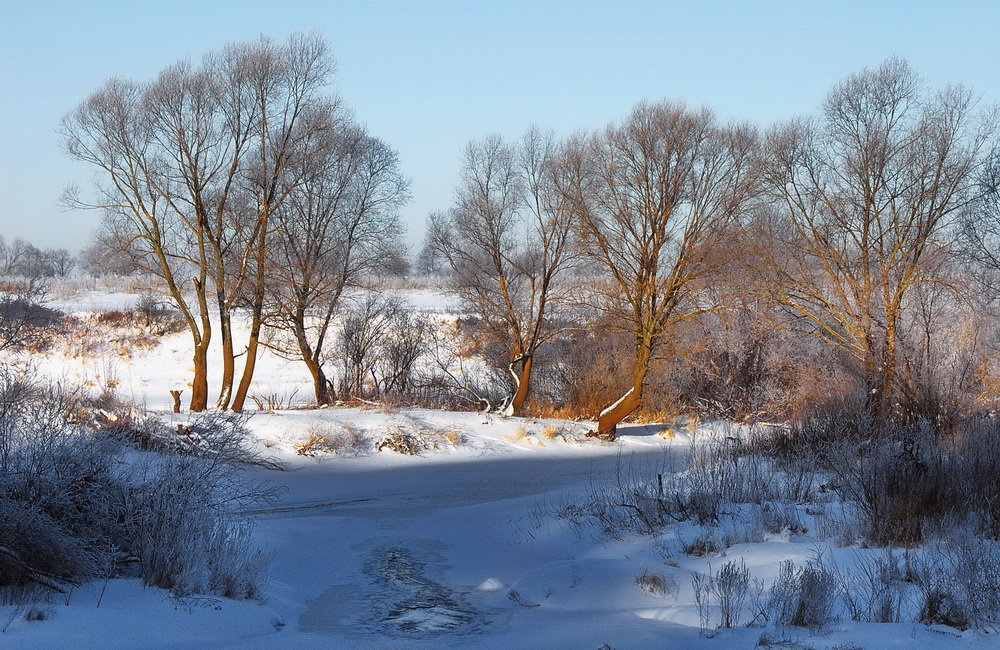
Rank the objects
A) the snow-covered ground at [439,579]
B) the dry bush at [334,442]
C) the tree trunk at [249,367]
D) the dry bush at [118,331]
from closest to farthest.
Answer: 1. the snow-covered ground at [439,579]
2. the dry bush at [334,442]
3. the tree trunk at [249,367]
4. the dry bush at [118,331]

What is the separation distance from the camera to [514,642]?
6797 millimetres

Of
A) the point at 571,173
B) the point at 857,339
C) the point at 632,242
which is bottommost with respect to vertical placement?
the point at 857,339

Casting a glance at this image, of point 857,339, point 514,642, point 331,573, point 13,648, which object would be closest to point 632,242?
point 857,339

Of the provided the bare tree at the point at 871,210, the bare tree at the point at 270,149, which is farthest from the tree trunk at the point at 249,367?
the bare tree at the point at 871,210

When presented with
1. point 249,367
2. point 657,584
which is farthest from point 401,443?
point 657,584

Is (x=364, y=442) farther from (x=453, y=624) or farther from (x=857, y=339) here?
(x=857, y=339)

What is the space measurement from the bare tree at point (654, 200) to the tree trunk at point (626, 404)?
3 centimetres

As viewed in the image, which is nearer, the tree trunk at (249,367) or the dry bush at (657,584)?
the dry bush at (657,584)

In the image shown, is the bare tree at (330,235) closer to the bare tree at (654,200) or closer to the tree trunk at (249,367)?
the tree trunk at (249,367)

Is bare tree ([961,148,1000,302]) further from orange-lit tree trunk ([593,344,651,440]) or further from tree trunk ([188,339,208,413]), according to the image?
tree trunk ([188,339,208,413])

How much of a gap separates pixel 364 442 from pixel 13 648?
14.1 m

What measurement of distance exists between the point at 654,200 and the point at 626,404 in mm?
5644

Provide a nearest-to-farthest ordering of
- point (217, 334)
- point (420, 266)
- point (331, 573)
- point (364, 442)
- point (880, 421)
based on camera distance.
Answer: point (331, 573) < point (880, 421) < point (364, 442) < point (217, 334) < point (420, 266)

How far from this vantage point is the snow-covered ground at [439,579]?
5871mm
